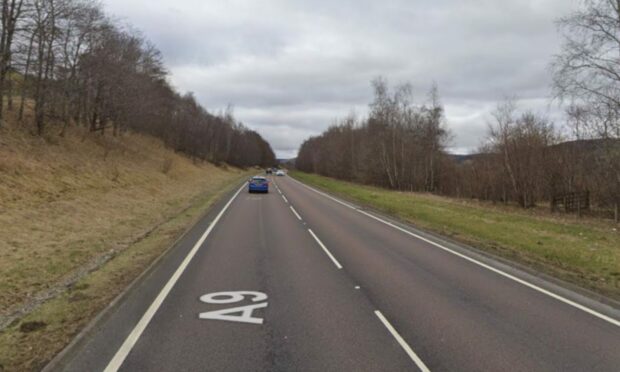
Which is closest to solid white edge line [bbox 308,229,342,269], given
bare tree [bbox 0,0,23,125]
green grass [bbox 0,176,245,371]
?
green grass [bbox 0,176,245,371]

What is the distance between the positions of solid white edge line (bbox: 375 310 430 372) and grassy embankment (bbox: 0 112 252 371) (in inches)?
155

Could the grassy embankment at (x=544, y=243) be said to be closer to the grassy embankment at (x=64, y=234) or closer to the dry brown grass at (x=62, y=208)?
the grassy embankment at (x=64, y=234)

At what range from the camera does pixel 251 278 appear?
27.8 feet

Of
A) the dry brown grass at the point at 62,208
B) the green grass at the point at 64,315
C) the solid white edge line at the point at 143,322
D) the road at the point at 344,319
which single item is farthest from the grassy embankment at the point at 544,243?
the dry brown grass at the point at 62,208

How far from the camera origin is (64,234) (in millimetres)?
12859

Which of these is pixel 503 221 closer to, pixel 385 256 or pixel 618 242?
pixel 618 242

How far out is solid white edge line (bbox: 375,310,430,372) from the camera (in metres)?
4.73

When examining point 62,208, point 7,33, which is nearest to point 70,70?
point 7,33

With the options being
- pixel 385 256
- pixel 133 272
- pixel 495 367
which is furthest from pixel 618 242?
pixel 133 272

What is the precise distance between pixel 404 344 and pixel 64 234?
11138mm

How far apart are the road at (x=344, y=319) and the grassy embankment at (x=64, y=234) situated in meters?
0.61

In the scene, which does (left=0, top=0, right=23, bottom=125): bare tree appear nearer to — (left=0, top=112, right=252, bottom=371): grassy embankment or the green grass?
(left=0, top=112, right=252, bottom=371): grassy embankment

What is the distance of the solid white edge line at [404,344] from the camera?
4.73 meters

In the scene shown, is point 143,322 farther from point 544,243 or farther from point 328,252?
point 544,243
